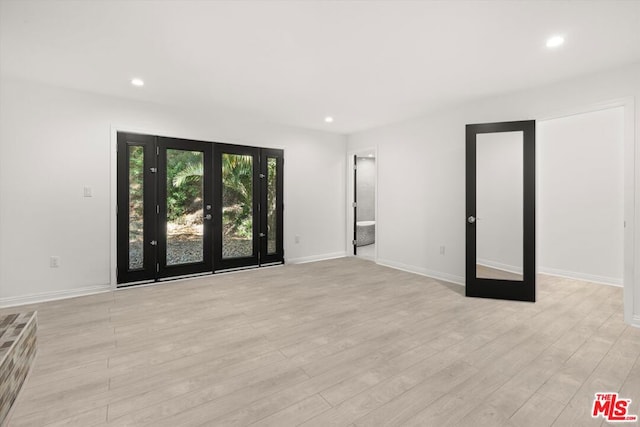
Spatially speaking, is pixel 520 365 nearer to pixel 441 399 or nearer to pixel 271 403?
pixel 441 399

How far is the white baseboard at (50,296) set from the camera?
345 centimetres

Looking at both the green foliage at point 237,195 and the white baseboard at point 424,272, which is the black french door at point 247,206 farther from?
the white baseboard at point 424,272

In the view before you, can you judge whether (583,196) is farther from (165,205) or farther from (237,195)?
(165,205)

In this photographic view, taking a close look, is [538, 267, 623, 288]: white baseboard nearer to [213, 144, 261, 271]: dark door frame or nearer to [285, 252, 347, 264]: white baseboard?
[285, 252, 347, 264]: white baseboard

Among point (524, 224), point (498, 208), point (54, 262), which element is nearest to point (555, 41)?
point (498, 208)

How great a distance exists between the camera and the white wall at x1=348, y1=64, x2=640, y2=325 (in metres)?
2.96

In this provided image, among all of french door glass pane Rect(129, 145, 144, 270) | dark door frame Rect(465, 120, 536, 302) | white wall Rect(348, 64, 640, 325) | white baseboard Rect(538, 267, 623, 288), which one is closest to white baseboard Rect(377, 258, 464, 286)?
white wall Rect(348, 64, 640, 325)

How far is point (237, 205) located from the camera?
505cm

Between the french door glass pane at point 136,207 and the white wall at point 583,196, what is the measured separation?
19.3 ft

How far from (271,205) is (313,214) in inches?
36.4

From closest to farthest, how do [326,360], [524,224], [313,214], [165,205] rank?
1. [326,360]
2. [524,224]
3. [165,205]
4. [313,214]

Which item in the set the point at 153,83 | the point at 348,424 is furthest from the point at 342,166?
the point at 348,424

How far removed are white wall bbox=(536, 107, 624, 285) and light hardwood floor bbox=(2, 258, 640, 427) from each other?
3.43ft

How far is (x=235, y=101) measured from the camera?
4.29 metres
